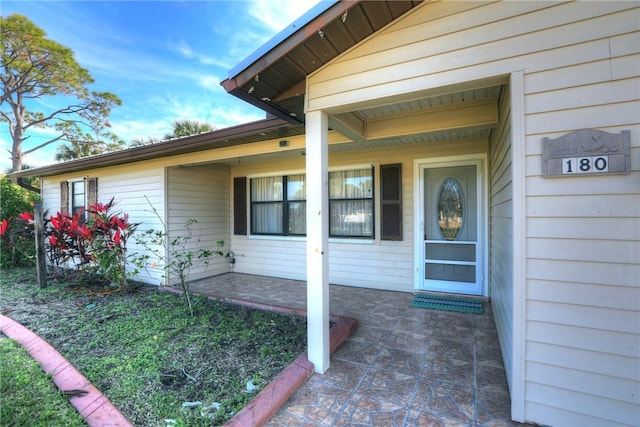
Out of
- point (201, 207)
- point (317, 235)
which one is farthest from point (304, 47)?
point (201, 207)

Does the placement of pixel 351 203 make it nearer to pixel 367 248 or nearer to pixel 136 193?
pixel 367 248

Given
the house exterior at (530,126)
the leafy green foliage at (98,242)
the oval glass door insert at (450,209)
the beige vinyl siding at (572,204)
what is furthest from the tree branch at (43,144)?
the beige vinyl siding at (572,204)

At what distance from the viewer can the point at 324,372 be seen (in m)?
2.39

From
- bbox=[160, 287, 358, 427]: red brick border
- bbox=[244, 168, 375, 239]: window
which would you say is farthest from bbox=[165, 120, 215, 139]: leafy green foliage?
bbox=[160, 287, 358, 427]: red brick border

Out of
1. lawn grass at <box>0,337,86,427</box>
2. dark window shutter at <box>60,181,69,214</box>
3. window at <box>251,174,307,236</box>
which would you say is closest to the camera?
lawn grass at <box>0,337,86,427</box>

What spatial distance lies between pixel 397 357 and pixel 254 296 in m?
2.65

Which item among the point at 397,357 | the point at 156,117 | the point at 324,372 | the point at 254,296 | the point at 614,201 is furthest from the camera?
the point at 156,117

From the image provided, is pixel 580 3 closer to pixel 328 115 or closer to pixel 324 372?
pixel 328 115

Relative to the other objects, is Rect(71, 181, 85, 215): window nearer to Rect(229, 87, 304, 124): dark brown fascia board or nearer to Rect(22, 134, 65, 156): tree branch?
Rect(229, 87, 304, 124): dark brown fascia board

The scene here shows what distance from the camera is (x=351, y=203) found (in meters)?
5.16

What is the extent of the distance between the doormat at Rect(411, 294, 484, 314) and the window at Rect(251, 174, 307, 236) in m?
2.52

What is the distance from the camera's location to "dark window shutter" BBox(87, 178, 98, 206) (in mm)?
6660

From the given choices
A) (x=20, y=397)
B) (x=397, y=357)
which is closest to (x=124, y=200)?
(x=20, y=397)

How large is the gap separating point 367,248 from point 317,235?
9.01 ft
